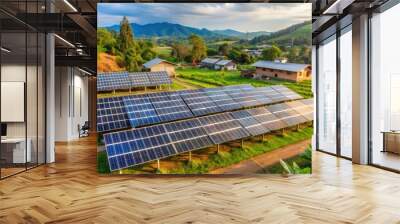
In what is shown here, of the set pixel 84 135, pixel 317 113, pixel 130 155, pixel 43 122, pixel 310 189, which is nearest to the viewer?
pixel 310 189

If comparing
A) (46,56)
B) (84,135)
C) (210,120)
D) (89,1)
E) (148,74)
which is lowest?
(84,135)

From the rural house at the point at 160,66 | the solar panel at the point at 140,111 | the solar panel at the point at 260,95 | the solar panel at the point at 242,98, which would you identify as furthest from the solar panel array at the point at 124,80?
the solar panel at the point at 260,95

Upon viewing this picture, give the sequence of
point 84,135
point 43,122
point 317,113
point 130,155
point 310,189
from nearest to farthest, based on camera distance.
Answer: point 310,189
point 130,155
point 43,122
point 317,113
point 84,135

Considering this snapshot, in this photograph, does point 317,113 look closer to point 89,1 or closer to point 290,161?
point 290,161

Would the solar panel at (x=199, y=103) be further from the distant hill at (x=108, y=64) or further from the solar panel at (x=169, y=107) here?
the distant hill at (x=108, y=64)

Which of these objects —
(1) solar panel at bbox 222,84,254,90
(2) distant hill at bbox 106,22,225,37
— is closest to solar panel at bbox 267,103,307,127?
(1) solar panel at bbox 222,84,254,90

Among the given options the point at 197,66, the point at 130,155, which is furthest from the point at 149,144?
the point at 197,66

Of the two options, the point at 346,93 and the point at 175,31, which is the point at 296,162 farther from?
the point at 346,93
